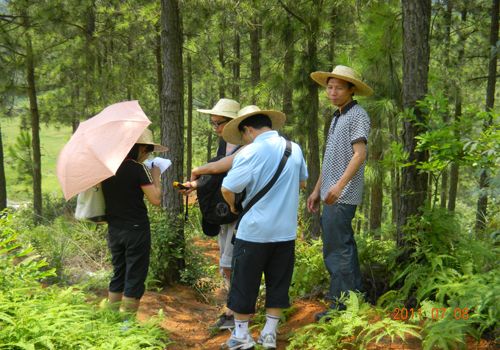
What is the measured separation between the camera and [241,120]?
12.2 ft

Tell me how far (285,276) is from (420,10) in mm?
2796

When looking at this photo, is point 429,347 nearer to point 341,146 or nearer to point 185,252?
point 341,146

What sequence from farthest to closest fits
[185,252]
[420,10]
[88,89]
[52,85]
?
[52,85], [88,89], [185,252], [420,10]

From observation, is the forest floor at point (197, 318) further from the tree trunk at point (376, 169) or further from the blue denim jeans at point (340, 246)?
the tree trunk at point (376, 169)

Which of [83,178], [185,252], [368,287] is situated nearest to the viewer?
[83,178]

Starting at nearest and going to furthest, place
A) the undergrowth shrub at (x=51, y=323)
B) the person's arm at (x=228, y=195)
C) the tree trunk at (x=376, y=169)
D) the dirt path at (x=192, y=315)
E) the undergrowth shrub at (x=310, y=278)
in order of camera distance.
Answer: the undergrowth shrub at (x=51, y=323) → the person's arm at (x=228, y=195) → the dirt path at (x=192, y=315) → the undergrowth shrub at (x=310, y=278) → the tree trunk at (x=376, y=169)

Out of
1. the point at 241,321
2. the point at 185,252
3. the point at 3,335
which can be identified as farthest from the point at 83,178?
the point at 185,252

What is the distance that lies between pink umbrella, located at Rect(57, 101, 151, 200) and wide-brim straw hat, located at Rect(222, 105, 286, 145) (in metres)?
0.73

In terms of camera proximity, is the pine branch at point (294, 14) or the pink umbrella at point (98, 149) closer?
the pink umbrella at point (98, 149)

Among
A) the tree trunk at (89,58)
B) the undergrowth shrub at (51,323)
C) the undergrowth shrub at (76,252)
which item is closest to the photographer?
the undergrowth shrub at (51,323)

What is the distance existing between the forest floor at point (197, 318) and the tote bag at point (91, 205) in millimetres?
1351

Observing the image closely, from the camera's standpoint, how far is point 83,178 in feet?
12.0

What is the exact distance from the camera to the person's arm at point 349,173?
370cm

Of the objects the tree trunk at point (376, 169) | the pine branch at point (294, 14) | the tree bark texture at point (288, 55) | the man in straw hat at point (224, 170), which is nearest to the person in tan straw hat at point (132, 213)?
the man in straw hat at point (224, 170)
